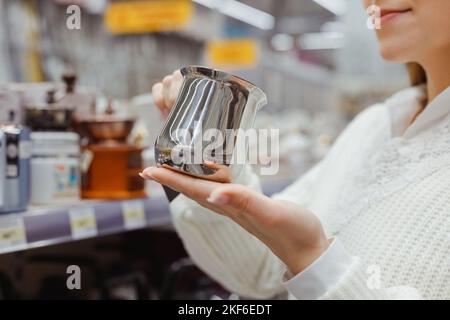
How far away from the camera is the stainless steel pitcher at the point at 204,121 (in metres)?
0.53

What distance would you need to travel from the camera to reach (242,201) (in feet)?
1.63

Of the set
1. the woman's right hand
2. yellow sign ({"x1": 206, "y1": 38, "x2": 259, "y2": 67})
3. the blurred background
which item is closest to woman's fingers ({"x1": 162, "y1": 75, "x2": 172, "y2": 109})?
the woman's right hand

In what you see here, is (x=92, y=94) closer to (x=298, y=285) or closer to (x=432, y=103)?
(x=432, y=103)

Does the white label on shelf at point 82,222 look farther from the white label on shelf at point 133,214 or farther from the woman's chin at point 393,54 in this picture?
the woman's chin at point 393,54

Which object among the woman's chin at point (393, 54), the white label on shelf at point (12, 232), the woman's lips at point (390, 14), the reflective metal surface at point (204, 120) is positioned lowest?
the white label on shelf at point (12, 232)

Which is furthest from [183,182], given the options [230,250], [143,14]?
[143,14]

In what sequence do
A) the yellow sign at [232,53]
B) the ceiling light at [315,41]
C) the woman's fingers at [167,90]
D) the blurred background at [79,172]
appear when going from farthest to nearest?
1. the ceiling light at [315,41]
2. the yellow sign at [232,53]
3. the blurred background at [79,172]
4. the woman's fingers at [167,90]

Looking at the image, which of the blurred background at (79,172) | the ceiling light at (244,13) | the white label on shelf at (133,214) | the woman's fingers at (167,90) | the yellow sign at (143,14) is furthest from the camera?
the ceiling light at (244,13)

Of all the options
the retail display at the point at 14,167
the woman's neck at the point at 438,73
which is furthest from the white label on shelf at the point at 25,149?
the woman's neck at the point at 438,73

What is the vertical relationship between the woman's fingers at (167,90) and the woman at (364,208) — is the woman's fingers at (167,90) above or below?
above

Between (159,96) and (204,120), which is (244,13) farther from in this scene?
(204,120)

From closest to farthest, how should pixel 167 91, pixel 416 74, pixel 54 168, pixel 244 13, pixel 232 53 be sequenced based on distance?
pixel 167 91
pixel 416 74
pixel 54 168
pixel 232 53
pixel 244 13

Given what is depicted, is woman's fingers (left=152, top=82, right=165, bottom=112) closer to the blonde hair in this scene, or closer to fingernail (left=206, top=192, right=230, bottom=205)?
fingernail (left=206, top=192, right=230, bottom=205)

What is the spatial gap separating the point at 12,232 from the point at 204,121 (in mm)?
457
